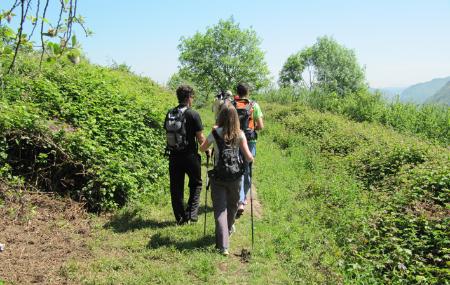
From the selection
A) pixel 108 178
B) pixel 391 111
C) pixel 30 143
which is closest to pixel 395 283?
pixel 108 178

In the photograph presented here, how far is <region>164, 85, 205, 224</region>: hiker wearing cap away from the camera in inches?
259

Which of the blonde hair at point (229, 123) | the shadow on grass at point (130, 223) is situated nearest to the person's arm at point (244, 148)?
the blonde hair at point (229, 123)

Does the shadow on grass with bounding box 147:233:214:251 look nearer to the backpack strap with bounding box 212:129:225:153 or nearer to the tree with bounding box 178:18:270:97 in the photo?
the backpack strap with bounding box 212:129:225:153

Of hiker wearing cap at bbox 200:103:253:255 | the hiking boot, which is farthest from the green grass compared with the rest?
hiker wearing cap at bbox 200:103:253:255

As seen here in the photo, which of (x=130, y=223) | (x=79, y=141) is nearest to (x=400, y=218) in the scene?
(x=130, y=223)

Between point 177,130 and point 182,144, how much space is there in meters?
0.25

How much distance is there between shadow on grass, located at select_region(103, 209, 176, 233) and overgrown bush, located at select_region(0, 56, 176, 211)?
0.34 m

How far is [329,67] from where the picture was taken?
3497 inches

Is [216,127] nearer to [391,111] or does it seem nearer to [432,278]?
[432,278]

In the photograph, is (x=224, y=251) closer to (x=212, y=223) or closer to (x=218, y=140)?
(x=212, y=223)

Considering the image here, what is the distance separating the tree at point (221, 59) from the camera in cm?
5550

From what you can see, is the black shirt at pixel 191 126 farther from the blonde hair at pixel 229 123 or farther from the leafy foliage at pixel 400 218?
the leafy foliage at pixel 400 218

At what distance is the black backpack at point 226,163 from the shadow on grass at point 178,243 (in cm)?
119

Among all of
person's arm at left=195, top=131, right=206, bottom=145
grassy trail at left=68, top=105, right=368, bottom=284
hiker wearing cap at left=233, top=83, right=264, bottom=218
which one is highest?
hiker wearing cap at left=233, top=83, right=264, bottom=218
